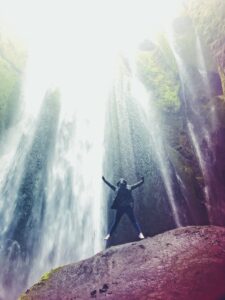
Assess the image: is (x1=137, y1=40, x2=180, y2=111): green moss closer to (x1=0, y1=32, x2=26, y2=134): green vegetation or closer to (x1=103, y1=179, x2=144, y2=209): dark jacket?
(x1=0, y1=32, x2=26, y2=134): green vegetation

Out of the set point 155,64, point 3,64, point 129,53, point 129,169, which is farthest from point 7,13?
point 129,169

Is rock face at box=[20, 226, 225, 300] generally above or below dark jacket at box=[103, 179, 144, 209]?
below

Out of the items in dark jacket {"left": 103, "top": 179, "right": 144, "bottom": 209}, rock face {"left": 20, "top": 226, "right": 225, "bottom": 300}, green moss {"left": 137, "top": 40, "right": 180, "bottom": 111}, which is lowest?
rock face {"left": 20, "top": 226, "right": 225, "bottom": 300}

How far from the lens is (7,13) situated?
73.7 feet

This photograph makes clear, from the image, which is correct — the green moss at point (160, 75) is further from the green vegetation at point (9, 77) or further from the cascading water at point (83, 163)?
the green vegetation at point (9, 77)

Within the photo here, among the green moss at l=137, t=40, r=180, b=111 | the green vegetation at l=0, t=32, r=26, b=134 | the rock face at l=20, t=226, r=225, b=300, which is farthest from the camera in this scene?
the green moss at l=137, t=40, r=180, b=111

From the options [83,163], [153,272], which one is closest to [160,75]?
[83,163]

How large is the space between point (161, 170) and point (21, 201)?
643cm

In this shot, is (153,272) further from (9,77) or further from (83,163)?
(9,77)

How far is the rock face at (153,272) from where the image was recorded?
6837 millimetres

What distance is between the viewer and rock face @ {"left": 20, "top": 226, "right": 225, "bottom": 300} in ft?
22.4

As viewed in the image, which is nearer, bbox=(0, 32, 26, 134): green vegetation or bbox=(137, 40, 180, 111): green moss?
bbox=(0, 32, 26, 134): green vegetation

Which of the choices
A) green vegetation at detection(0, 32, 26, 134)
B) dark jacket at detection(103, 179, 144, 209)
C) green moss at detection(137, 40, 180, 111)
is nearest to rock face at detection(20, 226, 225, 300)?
dark jacket at detection(103, 179, 144, 209)

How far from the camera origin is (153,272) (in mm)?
7504
